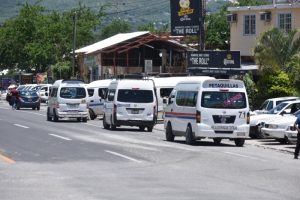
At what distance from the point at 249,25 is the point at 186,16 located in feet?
18.5

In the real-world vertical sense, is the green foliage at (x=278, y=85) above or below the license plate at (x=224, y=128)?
above

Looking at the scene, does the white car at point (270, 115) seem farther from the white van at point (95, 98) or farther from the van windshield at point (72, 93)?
the white van at point (95, 98)

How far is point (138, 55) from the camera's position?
242ft

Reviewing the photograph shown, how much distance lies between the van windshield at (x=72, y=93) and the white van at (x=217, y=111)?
1533 cm

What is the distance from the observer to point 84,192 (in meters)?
14.9

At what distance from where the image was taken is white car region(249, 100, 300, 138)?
32094 mm

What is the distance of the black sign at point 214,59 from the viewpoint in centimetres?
4481

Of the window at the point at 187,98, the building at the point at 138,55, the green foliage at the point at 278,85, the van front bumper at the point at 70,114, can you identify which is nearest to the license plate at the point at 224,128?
the window at the point at 187,98

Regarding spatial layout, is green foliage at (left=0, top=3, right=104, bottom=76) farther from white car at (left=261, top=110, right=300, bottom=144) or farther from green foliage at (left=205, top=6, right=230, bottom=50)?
white car at (left=261, top=110, right=300, bottom=144)

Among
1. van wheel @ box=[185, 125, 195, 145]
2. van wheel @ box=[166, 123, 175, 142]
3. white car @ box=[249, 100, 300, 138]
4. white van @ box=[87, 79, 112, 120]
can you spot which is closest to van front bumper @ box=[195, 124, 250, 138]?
van wheel @ box=[185, 125, 195, 145]

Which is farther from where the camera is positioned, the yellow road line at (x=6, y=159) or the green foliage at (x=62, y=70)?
the green foliage at (x=62, y=70)

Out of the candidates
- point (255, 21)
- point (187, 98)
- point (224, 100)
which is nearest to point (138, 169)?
point (224, 100)

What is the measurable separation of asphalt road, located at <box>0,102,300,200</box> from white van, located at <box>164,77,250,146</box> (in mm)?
545

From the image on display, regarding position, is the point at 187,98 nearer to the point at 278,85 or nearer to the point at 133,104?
the point at 133,104
